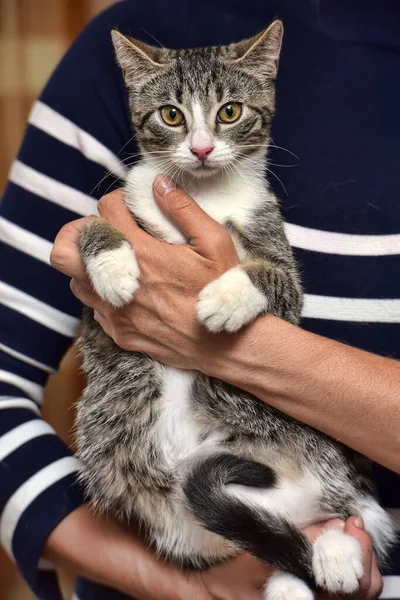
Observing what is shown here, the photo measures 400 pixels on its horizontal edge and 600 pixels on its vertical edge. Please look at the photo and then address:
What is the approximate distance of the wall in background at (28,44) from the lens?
6.02 ft

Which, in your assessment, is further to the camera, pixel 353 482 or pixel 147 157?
pixel 147 157

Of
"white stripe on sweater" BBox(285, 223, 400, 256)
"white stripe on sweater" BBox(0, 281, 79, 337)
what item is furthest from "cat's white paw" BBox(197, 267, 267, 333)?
"white stripe on sweater" BBox(0, 281, 79, 337)

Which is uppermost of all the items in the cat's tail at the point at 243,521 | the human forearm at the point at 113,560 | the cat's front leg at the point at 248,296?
the cat's front leg at the point at 248,296

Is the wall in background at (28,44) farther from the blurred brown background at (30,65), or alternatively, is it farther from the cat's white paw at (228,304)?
the cat's white paw at (228,304)

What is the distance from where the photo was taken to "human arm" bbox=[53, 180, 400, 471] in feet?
3.04

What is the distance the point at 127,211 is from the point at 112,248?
124 millimetres

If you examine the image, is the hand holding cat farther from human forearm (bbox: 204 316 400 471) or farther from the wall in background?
the wall in background

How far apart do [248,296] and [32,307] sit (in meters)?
0.41

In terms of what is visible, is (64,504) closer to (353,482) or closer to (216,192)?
(353,482)

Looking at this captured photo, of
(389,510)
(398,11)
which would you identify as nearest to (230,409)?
(389,510)

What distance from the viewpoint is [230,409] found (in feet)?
3.33

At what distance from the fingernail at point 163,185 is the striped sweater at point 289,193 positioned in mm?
116

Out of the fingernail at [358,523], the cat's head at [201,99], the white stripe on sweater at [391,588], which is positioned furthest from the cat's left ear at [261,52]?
the white stripe on sweater at [391,588]

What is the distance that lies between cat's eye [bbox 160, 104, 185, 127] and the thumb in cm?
15
